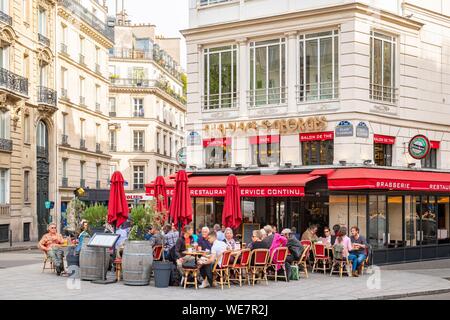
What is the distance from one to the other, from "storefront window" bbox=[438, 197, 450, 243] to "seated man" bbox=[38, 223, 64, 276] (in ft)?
47.9

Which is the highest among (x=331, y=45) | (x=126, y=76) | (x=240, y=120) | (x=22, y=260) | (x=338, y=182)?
(x=126, y=76)

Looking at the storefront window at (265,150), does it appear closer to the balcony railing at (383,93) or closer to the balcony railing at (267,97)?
the balcony railing at (267,97)

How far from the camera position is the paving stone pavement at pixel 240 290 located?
16.4 meters

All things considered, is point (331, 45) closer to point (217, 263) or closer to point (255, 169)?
point (255, 169)

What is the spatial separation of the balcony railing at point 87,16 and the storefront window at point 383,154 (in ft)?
92.4

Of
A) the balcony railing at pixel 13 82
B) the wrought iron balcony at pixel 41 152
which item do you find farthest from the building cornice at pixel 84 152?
the balcony railing at pixel 13 82

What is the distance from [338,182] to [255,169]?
4142 mm

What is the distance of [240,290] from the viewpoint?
17703mm

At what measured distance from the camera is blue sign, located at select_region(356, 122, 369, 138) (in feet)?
83.3

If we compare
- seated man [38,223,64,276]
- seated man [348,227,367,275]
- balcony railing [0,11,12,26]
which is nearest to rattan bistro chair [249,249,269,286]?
seated man [348,227,367,275]

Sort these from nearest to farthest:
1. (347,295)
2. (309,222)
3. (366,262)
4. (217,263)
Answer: (347,295), (217,263), (366,262), (309,222)

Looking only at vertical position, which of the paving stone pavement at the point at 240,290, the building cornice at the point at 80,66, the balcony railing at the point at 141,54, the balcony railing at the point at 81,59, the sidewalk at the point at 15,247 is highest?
the balcony railing at the point at 141,54

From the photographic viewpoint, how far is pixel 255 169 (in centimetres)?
2744

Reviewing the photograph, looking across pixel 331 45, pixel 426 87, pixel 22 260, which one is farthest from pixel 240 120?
pixel 22 260
